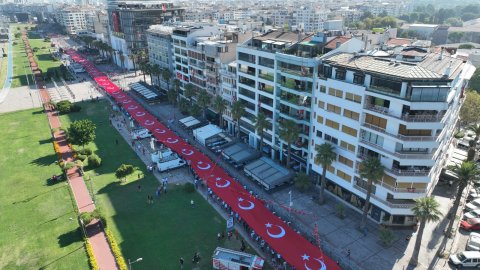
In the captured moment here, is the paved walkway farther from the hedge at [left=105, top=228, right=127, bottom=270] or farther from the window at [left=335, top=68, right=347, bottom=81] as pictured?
the window at [left=335, top=68, right=347, bottom=81]

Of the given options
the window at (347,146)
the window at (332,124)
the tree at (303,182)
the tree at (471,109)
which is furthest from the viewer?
the tree at (471,109)

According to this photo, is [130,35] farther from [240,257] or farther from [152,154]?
[240,257]

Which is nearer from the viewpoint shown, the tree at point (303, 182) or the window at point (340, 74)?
the window at point (340, 74)

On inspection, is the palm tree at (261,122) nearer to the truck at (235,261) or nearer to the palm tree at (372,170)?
the palm tree at (372,170)

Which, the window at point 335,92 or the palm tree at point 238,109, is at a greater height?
the window at point 335,92

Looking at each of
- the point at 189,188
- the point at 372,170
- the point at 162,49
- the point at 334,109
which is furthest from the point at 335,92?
the point at 162,49

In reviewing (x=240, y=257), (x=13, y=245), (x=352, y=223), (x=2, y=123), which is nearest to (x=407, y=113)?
(x=352, y=223)

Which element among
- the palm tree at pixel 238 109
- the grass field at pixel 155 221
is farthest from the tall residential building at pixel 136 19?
the grass field at pixel 155 221

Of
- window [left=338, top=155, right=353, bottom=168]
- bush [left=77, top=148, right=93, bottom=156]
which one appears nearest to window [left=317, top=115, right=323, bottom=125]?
window [left=338, top=155, right=353, bottom=168]

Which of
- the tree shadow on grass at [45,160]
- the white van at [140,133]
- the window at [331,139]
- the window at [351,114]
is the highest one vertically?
the window at [351,114]
